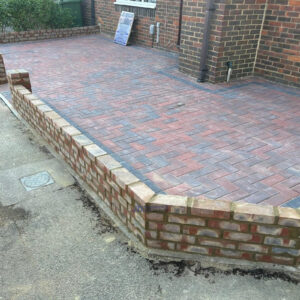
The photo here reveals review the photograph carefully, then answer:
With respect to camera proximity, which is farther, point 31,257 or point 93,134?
point 93,134

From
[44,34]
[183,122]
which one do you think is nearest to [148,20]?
[44,34]

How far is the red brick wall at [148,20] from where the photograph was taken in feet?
32.4

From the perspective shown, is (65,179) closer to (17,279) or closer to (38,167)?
(38,167)

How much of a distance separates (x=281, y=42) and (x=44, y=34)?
338 inches

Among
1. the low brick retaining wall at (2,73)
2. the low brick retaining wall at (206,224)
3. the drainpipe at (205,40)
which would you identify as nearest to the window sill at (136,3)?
the drainpipe at (205,40)

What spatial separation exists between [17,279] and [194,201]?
1.63m

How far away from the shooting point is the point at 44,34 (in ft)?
40.0

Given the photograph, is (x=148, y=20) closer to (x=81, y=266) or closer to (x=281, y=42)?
(x=281, y=42)

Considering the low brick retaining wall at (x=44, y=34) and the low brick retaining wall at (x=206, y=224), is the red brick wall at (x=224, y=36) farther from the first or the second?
the low brick retaining wall at (x=44, y=34)

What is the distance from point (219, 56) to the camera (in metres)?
7.07

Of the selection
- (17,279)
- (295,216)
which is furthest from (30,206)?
(295,216)

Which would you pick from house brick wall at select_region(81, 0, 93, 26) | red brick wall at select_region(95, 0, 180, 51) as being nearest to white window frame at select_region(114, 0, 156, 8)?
red brick wall at select_region(95, 0, 180, 51)

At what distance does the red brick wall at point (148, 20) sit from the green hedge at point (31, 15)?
156cm

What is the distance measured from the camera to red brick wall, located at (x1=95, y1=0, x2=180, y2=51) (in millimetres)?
9863
